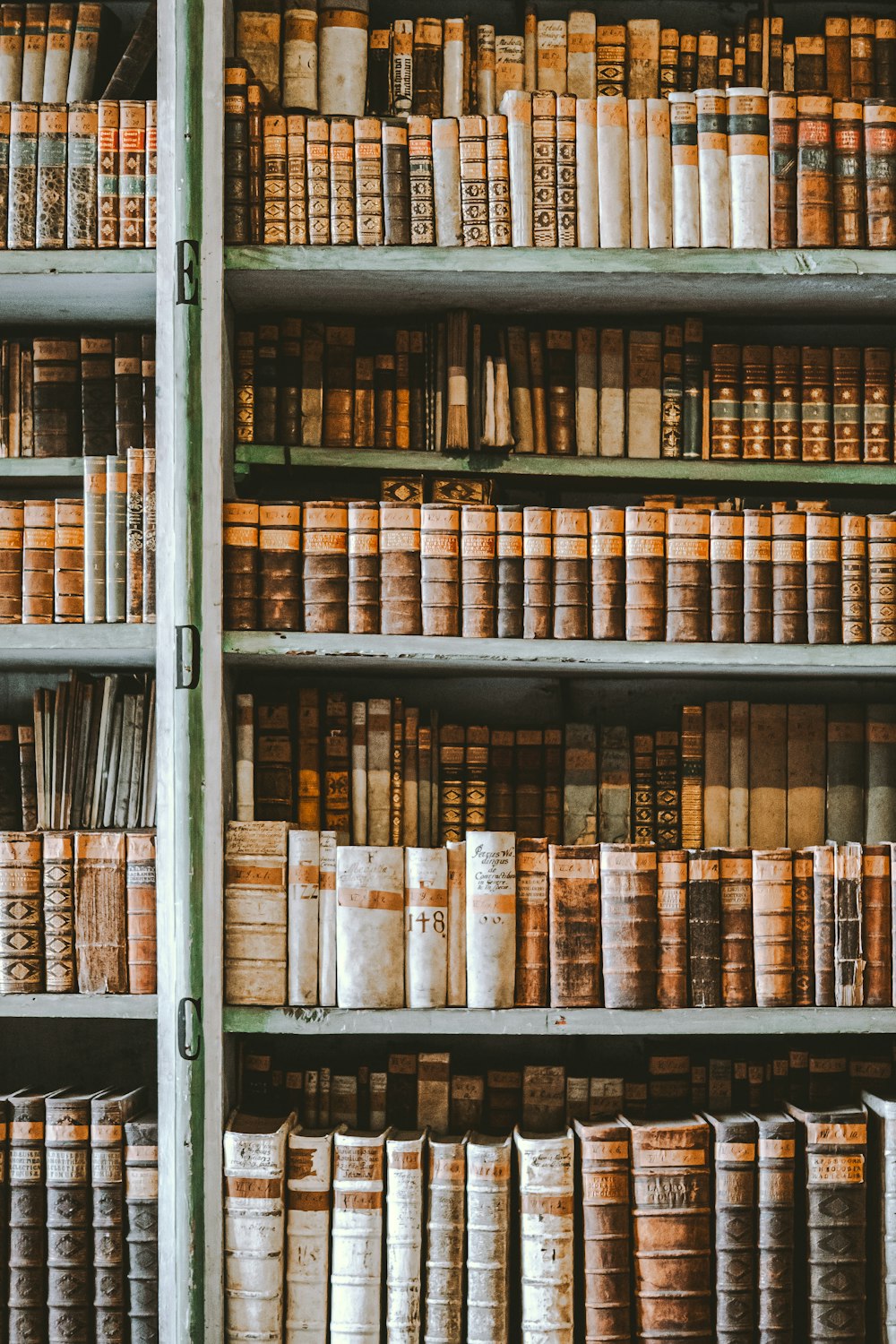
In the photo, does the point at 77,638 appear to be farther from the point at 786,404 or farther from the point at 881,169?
the point at 881,169

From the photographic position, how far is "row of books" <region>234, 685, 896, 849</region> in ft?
6.02

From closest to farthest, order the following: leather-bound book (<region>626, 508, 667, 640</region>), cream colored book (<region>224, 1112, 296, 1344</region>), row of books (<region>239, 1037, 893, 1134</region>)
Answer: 1. cream colored book (<region>224, 1112, 296, 1344</region>)
2. leather-bound book (<region>626, 508, 667, 640</region>)
3. row of books (<region>239, 1037, 893, 1134</region>)

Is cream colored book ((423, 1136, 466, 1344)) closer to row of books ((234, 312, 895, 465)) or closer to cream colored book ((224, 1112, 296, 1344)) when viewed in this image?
cream colored book ((224, 1112, 296, 1344))

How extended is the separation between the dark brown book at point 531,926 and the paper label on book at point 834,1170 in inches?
17.6

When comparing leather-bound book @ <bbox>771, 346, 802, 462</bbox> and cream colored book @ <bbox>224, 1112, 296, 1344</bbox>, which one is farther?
leather-bound book @ <bbox>771, 346, 802, 462</bbox>

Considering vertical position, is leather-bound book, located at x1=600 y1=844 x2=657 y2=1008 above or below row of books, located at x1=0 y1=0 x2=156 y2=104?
below

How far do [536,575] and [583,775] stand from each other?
0.38 m

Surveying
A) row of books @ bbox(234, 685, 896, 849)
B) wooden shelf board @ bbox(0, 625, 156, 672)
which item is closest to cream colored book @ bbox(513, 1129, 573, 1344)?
row of books @ bbox(234, 685, 896, 849)

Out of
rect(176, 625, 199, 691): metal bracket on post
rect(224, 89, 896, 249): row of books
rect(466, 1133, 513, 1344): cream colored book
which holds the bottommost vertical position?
rect(466, 1133, 513, 1344): cream colored book

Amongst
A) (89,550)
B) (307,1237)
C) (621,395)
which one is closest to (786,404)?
(621,395)

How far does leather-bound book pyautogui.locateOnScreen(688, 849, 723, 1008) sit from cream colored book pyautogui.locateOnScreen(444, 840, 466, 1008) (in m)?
0.33

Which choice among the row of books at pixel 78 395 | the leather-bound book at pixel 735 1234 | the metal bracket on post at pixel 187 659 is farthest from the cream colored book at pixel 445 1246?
the row of books at pixel 78 395

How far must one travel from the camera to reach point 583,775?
74.8 inches

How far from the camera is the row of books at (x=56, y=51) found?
1.84m
